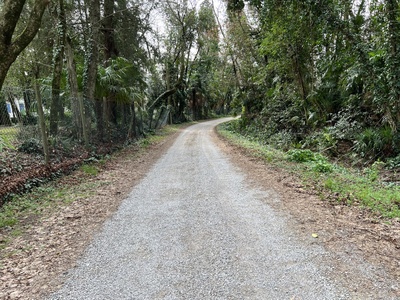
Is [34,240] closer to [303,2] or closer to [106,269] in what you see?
[106,269]

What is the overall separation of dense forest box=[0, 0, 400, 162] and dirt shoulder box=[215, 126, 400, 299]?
457cm

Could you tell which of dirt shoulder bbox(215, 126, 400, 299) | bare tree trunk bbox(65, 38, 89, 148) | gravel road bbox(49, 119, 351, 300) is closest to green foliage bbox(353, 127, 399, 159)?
dirt shoulder bbox(215, 126, 400, 299)

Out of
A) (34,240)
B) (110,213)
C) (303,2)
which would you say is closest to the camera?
(34,240)

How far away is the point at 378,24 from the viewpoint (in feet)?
24.2

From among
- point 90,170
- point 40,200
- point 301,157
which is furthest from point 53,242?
point 301,157

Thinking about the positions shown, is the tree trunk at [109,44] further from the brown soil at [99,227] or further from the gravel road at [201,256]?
the gravel road at [201,256]

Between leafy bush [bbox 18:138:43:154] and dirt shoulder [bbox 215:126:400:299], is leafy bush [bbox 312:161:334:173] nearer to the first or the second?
dirt shoulder [bbox 215:126:400:299]

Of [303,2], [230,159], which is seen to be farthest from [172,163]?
[303,2]

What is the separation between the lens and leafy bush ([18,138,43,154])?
6.62m

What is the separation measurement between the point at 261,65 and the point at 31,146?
579 inches

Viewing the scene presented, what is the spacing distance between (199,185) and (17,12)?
16.3ft

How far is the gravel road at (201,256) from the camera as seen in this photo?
2445mm

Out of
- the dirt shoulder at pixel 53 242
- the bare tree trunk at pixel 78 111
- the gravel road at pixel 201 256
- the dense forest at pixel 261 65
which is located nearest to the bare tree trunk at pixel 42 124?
the dense forest at pixel 261 65

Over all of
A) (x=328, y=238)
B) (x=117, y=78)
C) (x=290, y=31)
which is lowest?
(x=328, y=238)
